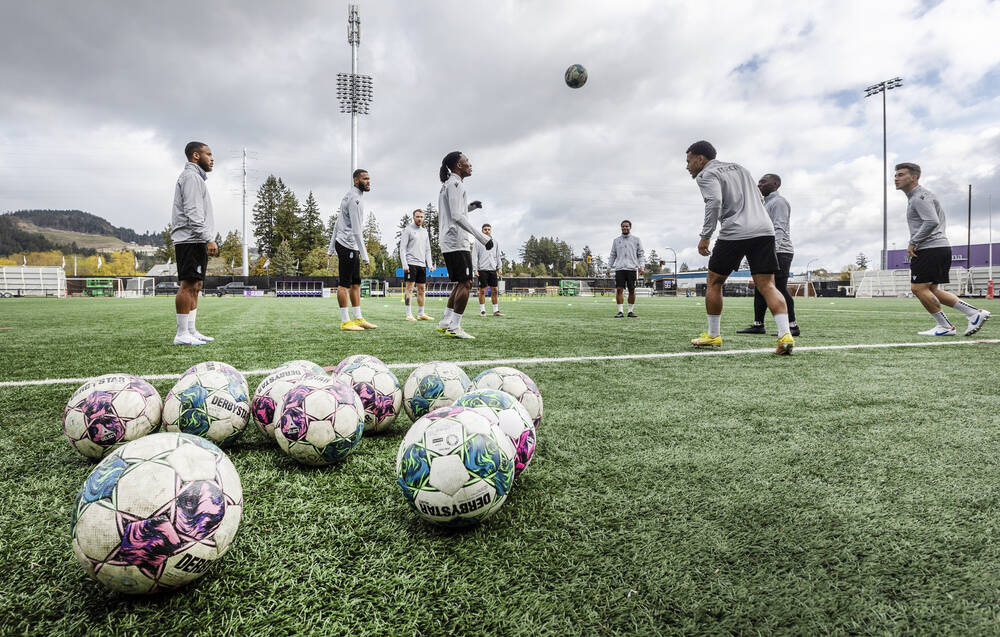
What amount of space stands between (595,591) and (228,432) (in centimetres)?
200

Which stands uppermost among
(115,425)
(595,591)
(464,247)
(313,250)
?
(313,250)

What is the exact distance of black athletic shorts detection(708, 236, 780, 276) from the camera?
5.74 m

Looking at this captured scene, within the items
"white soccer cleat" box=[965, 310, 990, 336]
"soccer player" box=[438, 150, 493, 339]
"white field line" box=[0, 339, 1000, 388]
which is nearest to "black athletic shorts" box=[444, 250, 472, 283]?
"soccer player" box=[438, 150, 493, 339]

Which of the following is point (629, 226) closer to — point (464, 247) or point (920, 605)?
point (464, 247)

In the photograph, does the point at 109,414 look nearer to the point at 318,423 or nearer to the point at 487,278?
the point at 318,423

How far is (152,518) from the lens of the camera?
127 cm

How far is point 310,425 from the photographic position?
211 centimetres

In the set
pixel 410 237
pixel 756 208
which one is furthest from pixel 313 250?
pixel 756 208

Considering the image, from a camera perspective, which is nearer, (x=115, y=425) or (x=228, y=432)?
(x=115, y=425)

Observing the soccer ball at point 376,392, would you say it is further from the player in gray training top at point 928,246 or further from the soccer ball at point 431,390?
the player in gray training top at point 928,246

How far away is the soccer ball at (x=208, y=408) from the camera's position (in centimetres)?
234

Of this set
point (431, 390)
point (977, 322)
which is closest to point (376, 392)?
point (431, 390)

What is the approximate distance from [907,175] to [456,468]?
861 cm

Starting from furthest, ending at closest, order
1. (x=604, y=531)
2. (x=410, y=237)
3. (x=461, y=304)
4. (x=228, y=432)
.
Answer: (x=410, y=237), (x=461, y=304), (x=228, y=432), (x=604, y=531)
